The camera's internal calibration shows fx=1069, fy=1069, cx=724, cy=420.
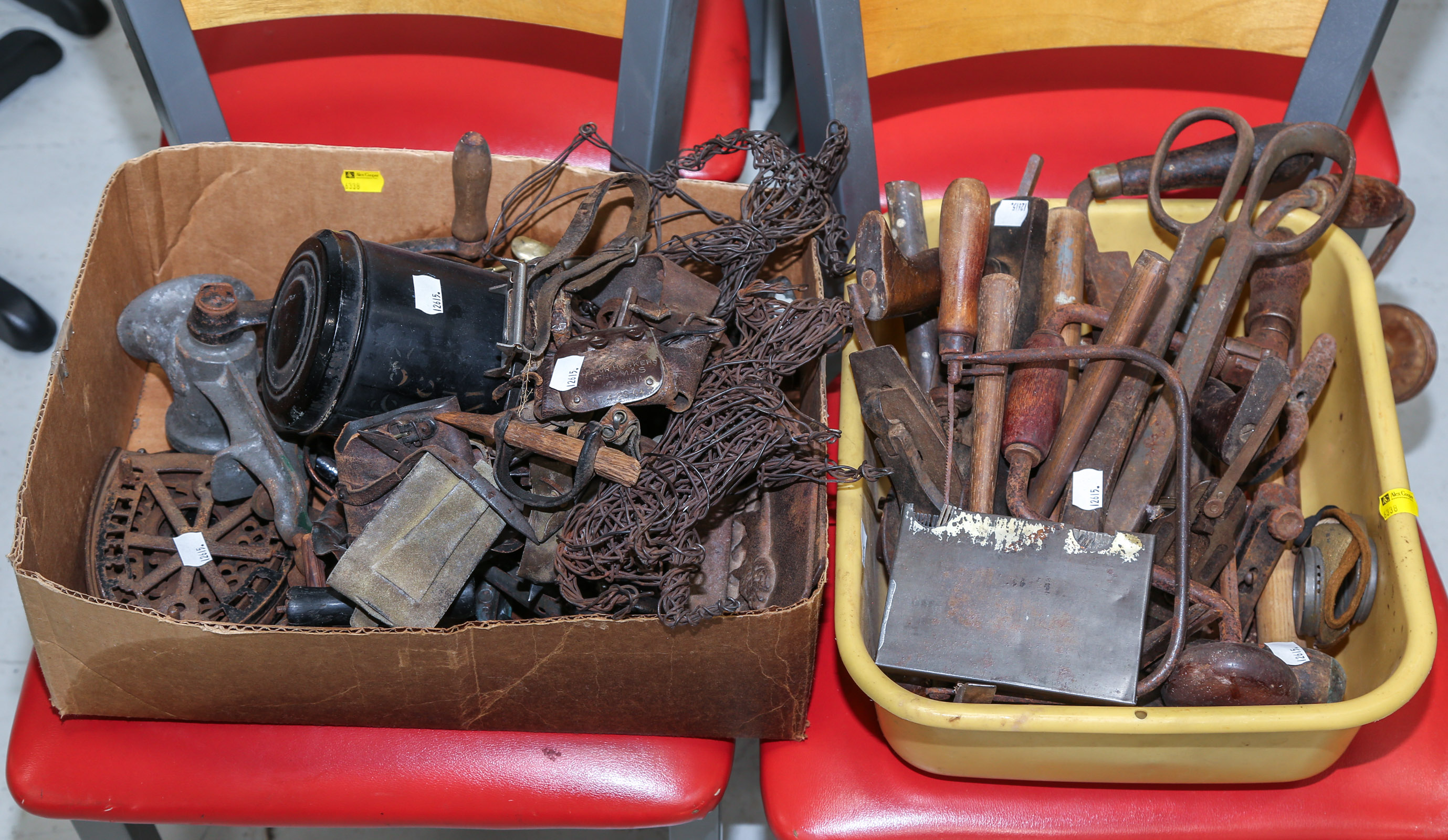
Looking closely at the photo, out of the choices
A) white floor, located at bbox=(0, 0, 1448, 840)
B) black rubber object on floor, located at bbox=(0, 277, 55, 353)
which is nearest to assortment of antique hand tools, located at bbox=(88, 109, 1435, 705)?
white floor, located at bbox=(0, 0, 1448, 840)

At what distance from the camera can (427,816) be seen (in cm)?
114

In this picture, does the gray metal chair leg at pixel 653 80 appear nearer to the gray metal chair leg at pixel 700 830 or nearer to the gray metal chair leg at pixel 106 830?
the gray metal chair leg at pixel 700 830

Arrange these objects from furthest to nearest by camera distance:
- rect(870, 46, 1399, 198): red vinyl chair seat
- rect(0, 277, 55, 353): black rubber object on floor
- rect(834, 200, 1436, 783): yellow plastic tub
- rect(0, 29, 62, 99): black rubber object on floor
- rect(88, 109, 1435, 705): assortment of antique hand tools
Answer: rect(0, 29, 62, 99): black rubber object on floor, rect(0, 277, 55, 353): black rubber object on floor, rect(870, 46, 1399, 198): red vinyl chair seat, rect(88, 109, 1435, 705): assortment of antique hand tools, rect(834, 200, 1436, 783): yellow plastic tub

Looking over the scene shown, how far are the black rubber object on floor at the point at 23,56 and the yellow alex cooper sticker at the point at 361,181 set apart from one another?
1620 millimetres

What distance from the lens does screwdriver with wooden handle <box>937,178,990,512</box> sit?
120 cm

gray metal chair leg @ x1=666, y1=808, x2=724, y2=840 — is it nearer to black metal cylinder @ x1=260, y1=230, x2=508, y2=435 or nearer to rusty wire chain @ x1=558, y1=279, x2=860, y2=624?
rusty wire chain @ x1=558, y1=279, x2=860, y2=624

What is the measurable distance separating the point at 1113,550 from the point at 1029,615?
110 millimetres

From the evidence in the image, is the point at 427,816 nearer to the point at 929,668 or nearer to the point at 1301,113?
the point at 929,668

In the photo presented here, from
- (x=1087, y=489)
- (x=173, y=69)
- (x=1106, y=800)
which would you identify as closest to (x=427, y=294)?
(x=173, y=69)

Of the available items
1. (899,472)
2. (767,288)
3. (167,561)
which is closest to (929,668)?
(899,472)

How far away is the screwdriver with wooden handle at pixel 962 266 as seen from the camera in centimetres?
120

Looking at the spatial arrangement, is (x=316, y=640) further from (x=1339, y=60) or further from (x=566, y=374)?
(x=1339, y=60)

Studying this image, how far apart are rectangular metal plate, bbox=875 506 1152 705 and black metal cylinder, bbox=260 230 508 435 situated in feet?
1.79

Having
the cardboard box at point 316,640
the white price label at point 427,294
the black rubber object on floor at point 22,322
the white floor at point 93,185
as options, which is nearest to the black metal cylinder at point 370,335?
the white price label at point 427,294
